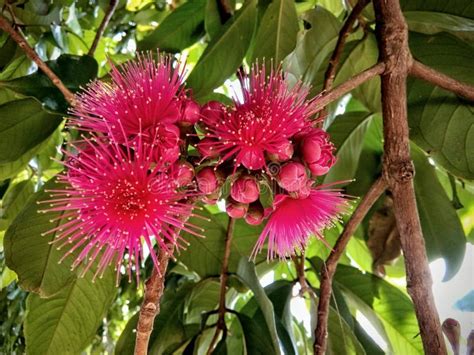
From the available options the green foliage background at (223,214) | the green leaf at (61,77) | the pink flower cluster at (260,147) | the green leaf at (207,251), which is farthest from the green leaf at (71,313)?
the pink flower cluster at (260,147)

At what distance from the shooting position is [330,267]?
77cm

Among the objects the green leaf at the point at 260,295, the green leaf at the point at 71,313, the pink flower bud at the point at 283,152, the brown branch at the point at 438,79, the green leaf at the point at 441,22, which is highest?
the green leaf at the point at 441,22

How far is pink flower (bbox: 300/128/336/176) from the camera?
1.91ft

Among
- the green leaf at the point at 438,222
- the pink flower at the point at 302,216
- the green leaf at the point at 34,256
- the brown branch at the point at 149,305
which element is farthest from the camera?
the green leaf at the point at 438,222

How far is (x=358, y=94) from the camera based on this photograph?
0.93 meters

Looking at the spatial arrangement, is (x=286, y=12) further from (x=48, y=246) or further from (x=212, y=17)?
(x=48, y=246)

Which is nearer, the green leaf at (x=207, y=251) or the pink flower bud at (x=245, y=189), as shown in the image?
the pink flower bud at (x=245, y=189)

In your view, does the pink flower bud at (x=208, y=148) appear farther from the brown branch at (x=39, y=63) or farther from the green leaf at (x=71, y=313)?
the green leaf at (x=71, y=313)

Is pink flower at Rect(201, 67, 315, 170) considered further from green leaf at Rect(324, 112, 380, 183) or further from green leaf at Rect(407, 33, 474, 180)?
green leaf at Rect(324, 112, 380, 183)

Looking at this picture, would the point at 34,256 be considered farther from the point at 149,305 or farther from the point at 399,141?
the point at 399,141

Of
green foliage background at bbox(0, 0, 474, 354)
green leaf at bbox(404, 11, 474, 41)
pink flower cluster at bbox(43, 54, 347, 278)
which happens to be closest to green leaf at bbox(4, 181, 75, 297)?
green foliage background at bbox(0, 0, 474, 354)

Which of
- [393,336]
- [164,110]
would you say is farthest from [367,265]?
[164,110]

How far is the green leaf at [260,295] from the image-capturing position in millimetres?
742

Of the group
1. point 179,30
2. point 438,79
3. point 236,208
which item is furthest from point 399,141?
point 179,30
